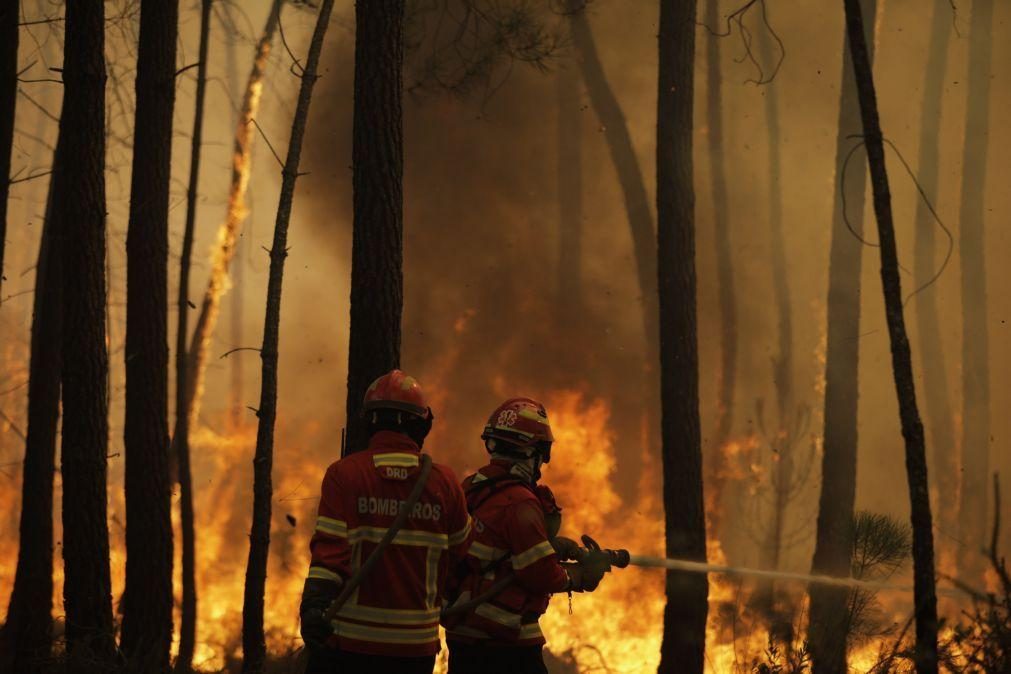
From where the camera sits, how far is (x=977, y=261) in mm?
22328

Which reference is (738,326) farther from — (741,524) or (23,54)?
(23,54)

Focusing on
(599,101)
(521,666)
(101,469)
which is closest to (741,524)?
(599,101)

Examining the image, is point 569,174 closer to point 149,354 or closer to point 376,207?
point 149,354

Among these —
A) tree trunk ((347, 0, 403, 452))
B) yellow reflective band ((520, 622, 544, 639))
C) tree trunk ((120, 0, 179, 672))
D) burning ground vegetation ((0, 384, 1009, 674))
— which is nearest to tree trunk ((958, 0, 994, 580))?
burning ground vegetation ((0, 384, 1009, 674))

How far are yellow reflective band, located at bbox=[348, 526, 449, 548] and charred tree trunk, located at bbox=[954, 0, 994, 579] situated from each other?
1910 cm

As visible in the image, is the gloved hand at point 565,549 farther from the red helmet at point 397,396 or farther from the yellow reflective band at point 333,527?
the yellow reflective band at point 333,527

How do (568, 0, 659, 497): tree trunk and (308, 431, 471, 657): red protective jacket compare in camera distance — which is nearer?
(308, 431, 471, 657): red protective jacket

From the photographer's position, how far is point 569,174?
19.2 meters

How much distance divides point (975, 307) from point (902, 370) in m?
17.8

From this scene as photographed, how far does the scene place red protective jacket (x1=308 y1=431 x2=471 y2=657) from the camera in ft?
14.8

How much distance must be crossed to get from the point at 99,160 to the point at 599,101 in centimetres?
1172

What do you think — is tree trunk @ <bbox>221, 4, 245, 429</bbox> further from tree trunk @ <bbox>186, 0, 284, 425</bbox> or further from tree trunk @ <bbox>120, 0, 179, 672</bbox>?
tree trunk @ <bbox>120, 0, 179, 672</bbox>

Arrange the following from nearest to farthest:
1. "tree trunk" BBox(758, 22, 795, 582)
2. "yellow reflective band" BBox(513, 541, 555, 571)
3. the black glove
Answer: the black glove
"yellow reflective band" BBox(513, 541, 555, 571)
"tree trunk" BBox(758, 22, 795, 582)


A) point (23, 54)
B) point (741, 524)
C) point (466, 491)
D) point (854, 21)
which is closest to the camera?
point (466, 491)
